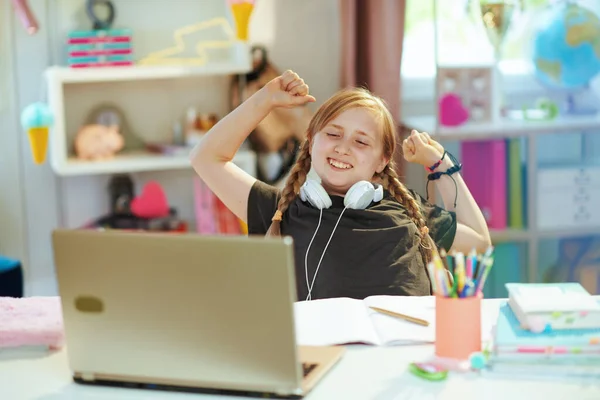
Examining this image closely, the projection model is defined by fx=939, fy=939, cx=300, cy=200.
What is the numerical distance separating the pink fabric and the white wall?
2.00 m

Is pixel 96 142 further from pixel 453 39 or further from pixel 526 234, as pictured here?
pixel 526 234

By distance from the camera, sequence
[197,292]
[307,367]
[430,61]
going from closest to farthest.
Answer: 1. [197,292]
2. [307,367]
3. [430,61]

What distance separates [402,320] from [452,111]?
1.89 meters

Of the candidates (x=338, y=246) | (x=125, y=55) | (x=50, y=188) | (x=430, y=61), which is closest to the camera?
(x=338, y=246)

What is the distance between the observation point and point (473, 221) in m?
2.10

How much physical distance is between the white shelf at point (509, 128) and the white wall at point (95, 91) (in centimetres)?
59

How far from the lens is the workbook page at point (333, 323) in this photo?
58.4 inches

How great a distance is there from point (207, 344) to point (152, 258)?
5.4 inches

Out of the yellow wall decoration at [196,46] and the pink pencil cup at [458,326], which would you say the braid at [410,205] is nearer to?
the pink pencil cup at [458,326]

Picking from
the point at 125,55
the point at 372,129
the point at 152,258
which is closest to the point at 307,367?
the point at 152,258

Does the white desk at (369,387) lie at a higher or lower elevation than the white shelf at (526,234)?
higher

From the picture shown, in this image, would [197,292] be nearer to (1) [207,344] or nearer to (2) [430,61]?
(1) [207,344]

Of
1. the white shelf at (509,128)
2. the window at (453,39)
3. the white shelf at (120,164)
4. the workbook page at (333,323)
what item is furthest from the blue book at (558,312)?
the window at (453,39)

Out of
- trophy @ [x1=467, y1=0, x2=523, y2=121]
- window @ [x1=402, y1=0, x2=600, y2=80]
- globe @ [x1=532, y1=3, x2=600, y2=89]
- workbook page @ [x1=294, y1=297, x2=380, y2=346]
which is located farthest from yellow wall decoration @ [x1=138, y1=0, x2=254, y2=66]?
workbook page @ [x1=294, y1=297, x2=380, y2=346]
